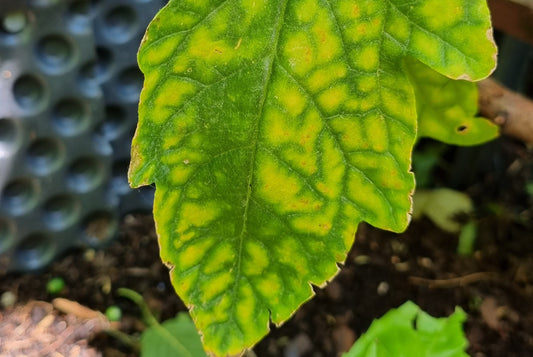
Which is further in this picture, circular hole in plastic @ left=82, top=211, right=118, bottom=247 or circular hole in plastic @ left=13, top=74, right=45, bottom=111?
circular hole in plastic @ left=82, top=211, right=118, bottom=247

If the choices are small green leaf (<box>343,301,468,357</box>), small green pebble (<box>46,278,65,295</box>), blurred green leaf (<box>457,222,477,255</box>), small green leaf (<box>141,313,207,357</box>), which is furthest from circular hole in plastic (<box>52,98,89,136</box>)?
blurred green leaf (<box>457,222,477,255</box>)

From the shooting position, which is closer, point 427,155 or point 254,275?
point 254,275

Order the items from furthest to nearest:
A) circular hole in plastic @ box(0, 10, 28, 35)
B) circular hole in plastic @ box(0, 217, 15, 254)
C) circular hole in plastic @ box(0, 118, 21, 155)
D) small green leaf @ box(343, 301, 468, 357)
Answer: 1. circular hole in plastic @ box(0, 217, 15, 254)
2. circular hole in plastic @ box(0, 118, 21, 155)
3. circular hole in plastic @ box(0, 10, 28, 35)
4. small green leaf @ box(343, 301, 468, 357)

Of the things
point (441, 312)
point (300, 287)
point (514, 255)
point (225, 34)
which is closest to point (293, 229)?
point (300, 287)

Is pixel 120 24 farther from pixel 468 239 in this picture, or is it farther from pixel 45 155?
pixel 468 239

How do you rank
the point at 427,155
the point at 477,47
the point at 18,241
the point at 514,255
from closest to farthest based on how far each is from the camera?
the point at 477,47 → the point at 18,241 → the point at 514,255 → the point at 427,155

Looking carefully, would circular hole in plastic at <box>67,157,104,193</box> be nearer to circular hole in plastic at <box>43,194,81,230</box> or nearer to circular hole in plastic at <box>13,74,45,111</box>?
circular hole in plastic at <box>43,194,81,230</box>

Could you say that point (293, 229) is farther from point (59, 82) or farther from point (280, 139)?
point (59, 82)

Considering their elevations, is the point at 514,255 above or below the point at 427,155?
below

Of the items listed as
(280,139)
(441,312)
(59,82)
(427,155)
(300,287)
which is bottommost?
(441,312)
